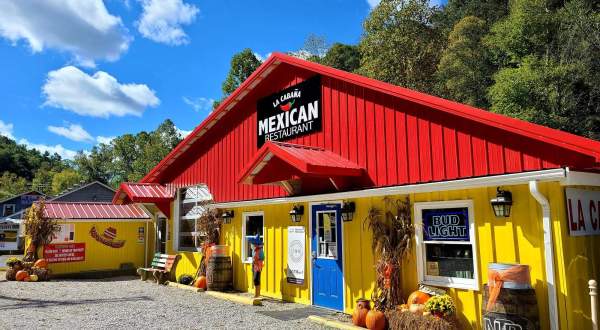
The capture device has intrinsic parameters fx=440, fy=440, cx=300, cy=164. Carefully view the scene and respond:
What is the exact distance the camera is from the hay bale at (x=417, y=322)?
20.9 ft

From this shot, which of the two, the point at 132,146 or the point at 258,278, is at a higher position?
the point at 132,146

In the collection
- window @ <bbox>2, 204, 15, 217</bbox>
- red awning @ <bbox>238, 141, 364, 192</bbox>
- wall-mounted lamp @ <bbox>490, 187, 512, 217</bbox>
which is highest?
window @ <bbox>2, 204, 15, 217</bbox>

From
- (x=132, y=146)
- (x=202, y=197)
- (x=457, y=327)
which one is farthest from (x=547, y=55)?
(x=132, y=146)

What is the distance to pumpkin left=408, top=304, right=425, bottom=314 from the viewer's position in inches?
270

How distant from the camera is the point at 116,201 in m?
18.2

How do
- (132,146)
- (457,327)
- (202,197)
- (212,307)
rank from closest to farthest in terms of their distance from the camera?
1. (457,327)
2. (212,307)
3. (202,197)
4. (132,146)

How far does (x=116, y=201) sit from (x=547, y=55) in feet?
73.2

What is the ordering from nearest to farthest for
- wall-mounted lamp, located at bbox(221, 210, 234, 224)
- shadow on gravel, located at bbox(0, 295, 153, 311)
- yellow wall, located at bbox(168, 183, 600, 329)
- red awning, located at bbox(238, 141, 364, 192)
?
yellow wall, located at bbox(168, 183, 600, 329), red awning, located at bbox(238, 141, 364, 192), shadow on gravel, located at bbox(0, 295, 153, 311), wall-mounted lamp, located at bbox(221, 210, 234, 224)

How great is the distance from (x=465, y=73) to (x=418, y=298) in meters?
23.2

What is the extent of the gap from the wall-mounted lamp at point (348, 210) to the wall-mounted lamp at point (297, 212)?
145 cm

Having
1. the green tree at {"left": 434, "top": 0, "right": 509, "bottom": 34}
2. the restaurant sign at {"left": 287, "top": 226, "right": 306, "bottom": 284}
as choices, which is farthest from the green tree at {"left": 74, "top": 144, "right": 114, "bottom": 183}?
the restaurant sign at {"left": 287, "top": 226, "right": 306, "bottom": 284}

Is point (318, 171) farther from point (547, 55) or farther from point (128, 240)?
point (547, 55)

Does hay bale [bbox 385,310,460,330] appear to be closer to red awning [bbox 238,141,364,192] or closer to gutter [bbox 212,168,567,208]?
gutter [bbox 212,168,567,208]

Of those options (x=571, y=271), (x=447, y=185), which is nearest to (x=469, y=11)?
(x=447, y=185)
